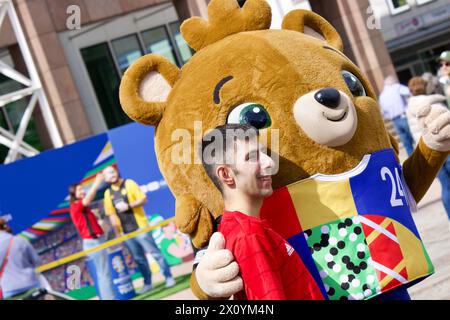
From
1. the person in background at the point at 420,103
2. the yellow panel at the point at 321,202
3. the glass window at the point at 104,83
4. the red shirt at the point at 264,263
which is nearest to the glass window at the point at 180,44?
the glass window at the point at 104,83

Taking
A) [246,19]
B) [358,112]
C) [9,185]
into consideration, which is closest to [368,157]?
[358,112]

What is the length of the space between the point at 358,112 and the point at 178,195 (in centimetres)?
85

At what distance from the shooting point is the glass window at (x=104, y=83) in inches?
674

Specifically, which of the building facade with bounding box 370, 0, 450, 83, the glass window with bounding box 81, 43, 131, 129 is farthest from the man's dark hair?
the building facade with bounding box 370, 0, 450, 83

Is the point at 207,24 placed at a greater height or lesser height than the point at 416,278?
greater

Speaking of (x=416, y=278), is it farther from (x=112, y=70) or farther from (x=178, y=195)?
(x=112, y=70)

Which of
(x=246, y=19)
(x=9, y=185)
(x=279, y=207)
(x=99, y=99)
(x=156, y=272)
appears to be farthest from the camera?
(x=99, y=99)

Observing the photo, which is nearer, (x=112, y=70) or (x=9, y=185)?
(x=9, y=185)

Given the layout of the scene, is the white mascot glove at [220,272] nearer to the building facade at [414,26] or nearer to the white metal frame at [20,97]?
the white metal frame at [20,97]

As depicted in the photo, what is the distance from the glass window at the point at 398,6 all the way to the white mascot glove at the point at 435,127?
887 inches

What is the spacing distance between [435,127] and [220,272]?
123cm

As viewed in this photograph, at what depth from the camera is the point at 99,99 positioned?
56.0 ft

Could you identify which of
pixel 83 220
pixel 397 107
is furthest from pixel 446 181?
pixel 397 107

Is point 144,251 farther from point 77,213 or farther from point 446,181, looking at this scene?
point 446,181
